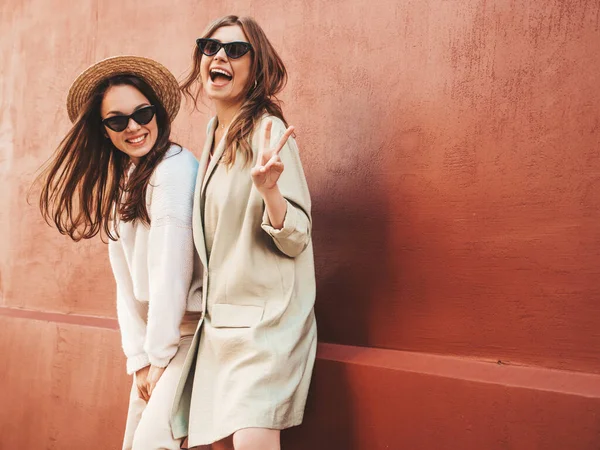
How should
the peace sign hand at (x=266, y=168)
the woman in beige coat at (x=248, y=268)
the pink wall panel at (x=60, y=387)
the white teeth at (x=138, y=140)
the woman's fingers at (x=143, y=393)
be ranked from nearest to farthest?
the peace sign hand at (x=266, y=168), the woman in beige coat at (x=248, y=268), the woman's fingers at (x=143, y=393), the white teeth at (x=138, y=140), the pink wall panel at (x=60, y=387)

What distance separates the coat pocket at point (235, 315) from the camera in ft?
8.14

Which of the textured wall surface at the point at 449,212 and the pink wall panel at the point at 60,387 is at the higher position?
the textured wall surface at the point at 449,212

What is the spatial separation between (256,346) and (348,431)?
550 millimetres

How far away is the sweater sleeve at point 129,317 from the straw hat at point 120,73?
1.98 feet

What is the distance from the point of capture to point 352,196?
118 inches

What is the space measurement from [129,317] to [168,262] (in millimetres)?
464

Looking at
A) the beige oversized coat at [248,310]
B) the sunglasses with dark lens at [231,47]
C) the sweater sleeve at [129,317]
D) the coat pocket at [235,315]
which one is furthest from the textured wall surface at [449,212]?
the sweater sleeve at [129,317]

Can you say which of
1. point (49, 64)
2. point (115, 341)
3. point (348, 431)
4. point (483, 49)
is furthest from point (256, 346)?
point (49, 64)

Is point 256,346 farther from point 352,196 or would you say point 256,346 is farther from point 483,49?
point 483,49

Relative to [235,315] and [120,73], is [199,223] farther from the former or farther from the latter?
[120,73]

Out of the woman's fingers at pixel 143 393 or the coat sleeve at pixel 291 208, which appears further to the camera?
the woman's fingers at pixel 143 393

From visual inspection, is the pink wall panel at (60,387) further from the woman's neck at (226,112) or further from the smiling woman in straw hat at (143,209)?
the woman's neck at (226,112)

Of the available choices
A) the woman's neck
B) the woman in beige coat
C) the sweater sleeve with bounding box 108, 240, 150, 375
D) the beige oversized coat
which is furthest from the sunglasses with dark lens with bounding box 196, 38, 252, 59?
the sweater sleeve with bounding box 108, 240, 150, 375

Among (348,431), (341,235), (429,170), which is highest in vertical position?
(429,170)
